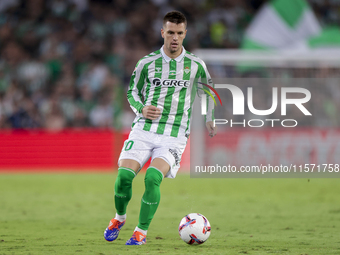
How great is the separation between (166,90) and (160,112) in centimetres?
26

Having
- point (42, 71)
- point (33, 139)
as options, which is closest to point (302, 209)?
point (33, 139)

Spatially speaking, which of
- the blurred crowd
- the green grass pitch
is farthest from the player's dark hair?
the blurred crowd

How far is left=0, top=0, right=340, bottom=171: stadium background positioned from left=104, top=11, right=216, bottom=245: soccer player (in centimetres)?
735

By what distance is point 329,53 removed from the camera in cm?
1421

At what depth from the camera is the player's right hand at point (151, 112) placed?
544cm

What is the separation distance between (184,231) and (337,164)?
28.7 feet

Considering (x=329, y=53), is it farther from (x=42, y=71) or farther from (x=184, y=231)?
(x=184, y=231)

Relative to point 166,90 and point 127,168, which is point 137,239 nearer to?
point 127,168

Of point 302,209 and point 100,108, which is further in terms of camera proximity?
point 100,108

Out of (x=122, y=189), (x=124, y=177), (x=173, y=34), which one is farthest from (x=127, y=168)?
(x=173, y=34)

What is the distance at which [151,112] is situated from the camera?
5.43 m

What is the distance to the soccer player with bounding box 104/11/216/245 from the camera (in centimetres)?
544

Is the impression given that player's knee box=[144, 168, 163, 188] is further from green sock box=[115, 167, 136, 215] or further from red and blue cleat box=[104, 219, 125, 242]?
red and blue cleat box=[104, 219, 125, 242]

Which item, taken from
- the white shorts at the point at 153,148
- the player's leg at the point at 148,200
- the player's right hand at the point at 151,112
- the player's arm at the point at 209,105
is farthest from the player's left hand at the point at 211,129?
the player's leg at the point at 148,200
